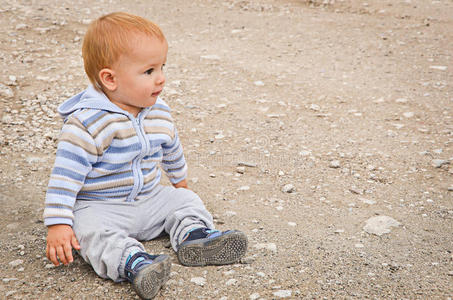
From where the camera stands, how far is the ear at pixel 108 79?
9.37ft

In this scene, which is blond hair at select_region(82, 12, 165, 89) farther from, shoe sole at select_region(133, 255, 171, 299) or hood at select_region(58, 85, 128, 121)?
shoe sole at select_region(133, 255, 171, 299)

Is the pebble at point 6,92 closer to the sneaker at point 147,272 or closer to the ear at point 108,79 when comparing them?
the ear at point 108,79

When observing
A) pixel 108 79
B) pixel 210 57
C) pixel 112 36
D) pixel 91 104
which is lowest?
pixel 210 57

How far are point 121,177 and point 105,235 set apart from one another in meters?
0.37

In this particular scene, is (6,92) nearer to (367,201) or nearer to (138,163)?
(138,163)

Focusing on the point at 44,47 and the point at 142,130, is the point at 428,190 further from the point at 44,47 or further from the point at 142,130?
the point at 44,47

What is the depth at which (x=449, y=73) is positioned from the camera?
630 centimetres

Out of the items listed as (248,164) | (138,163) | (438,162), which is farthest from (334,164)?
(138,163)

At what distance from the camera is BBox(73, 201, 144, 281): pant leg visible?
2703 mm

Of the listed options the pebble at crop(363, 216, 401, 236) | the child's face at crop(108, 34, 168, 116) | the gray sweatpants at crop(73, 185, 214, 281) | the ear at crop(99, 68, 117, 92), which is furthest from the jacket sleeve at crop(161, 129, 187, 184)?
the pebble at crop(363, 216, 401, 236)

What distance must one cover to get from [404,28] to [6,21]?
5981 mm

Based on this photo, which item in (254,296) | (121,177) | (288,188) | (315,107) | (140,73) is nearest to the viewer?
(254,296)

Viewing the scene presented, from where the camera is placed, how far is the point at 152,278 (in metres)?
2.55

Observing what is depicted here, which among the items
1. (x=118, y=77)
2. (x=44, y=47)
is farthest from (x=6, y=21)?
(x=118, y=77)
